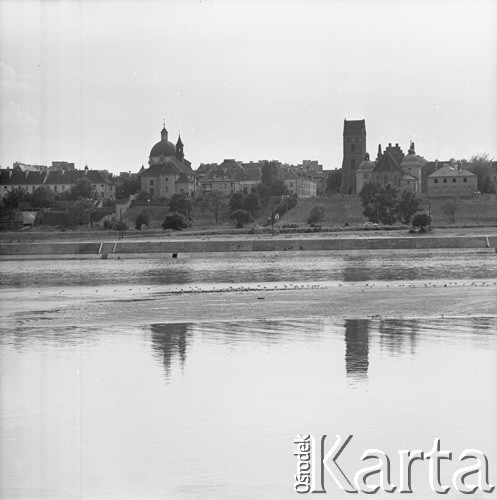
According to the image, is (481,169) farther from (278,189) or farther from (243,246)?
(243,246)

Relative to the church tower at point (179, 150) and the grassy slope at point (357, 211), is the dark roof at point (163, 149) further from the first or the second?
the grassy slope at point (357, 211)

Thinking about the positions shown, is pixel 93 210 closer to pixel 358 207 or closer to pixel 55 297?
pixel 358 207

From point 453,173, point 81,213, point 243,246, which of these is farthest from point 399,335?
point 453,173

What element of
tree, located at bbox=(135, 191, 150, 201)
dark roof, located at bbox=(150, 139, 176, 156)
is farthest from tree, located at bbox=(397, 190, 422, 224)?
dark roof, located at bbox=(150, 139, 176, 156)

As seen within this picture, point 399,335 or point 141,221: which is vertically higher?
point 141,221

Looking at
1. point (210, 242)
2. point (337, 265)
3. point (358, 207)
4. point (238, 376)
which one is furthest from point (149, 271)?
point (358, 207)

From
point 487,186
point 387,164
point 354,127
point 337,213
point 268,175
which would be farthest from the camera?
point 354,127

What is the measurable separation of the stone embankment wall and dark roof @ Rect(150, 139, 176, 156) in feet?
261

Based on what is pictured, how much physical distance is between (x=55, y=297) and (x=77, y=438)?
19368 mm

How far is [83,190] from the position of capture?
128 m

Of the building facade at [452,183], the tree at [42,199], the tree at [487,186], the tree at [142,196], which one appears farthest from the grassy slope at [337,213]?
the tree at [487,186]

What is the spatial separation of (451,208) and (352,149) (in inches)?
1716

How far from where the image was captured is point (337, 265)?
1853 inches

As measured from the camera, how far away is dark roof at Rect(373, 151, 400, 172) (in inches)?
4966
